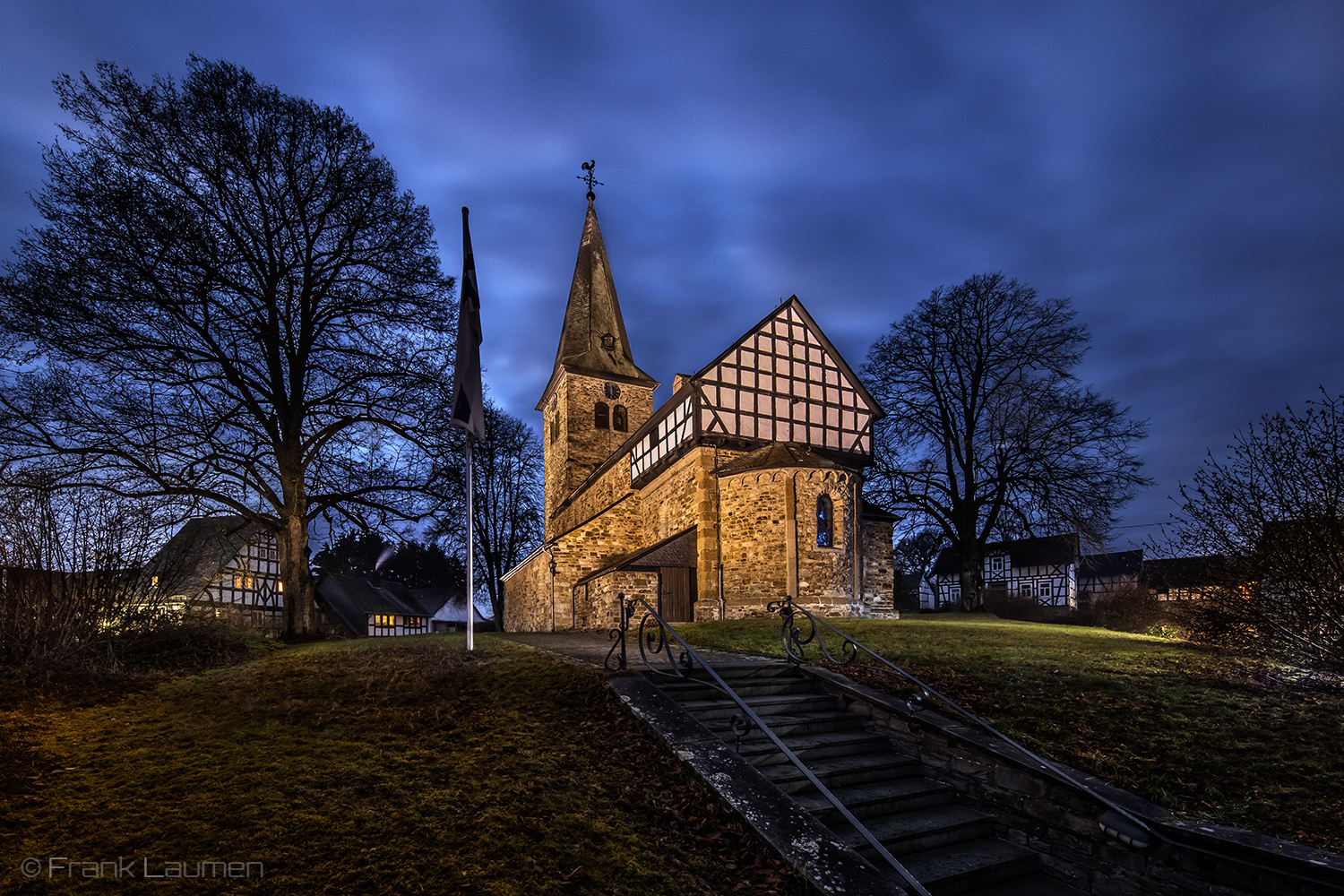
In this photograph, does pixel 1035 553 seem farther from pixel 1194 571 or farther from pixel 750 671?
pixel 750 671

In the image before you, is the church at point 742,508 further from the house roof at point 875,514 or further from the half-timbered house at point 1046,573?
the half-timbered house at point 1046,573

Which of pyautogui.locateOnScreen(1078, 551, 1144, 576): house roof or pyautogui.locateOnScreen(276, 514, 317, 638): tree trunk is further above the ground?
pyautogui.locateOnScreen(276, 514, 317, 638): tree trunk

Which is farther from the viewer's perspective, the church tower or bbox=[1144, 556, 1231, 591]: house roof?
the church tower

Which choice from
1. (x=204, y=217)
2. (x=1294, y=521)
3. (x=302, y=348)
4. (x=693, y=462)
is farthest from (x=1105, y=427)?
(x=204, y=217)

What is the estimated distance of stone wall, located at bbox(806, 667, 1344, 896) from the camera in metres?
3.89

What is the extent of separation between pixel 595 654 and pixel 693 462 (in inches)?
412

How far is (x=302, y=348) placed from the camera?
14391 mm

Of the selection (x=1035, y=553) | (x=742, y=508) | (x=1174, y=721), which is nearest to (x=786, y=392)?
(x=742, y=508)

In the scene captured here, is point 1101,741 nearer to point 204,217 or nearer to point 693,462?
point 693,462

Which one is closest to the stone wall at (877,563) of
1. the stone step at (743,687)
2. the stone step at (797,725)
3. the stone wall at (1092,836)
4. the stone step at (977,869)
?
the stone step at (743,687)

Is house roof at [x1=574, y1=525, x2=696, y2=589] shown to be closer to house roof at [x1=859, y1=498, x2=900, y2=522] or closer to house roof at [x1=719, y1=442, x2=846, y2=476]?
house roof at [x1=719, y1=442, x2=846, y2=476]

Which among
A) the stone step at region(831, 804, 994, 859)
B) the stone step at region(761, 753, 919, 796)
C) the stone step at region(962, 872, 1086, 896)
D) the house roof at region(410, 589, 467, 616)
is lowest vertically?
the house roof at region(410, 589, 467, 616)

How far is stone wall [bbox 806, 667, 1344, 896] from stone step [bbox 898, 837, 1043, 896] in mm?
174

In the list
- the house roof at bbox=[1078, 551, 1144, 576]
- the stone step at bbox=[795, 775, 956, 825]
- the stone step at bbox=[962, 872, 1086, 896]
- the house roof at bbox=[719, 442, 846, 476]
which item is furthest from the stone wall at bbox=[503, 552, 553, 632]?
the house roof at bbox=[1078, 551, 1144, 576]
